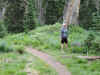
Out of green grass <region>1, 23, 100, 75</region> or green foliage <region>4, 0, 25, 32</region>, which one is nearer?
green grass <region>1, 23, 100, 75</region>

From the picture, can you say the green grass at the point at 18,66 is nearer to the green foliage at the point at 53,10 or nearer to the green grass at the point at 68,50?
the green grass at the point at 68,50

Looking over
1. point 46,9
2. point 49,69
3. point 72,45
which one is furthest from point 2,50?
point 46,9

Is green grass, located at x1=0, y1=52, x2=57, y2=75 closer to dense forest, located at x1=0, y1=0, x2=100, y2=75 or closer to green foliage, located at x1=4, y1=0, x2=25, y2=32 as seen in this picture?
dense forest, located at x1=0, y1=0, x2=100, y2=75

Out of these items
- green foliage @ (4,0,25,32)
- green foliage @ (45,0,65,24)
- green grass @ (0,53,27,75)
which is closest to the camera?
green grass @ (0,53,27,75)

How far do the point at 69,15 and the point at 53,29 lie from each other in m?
2.63

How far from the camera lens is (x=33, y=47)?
14492mm

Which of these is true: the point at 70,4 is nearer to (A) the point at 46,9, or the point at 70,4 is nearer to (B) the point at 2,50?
(B) the point at 2,50

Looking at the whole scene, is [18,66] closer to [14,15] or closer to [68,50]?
[68,50]

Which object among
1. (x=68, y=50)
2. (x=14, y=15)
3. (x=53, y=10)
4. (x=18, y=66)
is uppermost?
(x=53, y=10)

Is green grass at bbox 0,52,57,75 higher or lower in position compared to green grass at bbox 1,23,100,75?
higher

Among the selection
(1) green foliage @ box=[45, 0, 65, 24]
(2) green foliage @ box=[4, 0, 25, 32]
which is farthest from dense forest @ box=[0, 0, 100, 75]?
(1) green foliage @ box=[45, 0, 65, 24]

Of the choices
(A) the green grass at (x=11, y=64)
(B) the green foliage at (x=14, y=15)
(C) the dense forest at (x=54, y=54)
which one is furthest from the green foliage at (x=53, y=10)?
(A) the green grass at (x=11, y=64)

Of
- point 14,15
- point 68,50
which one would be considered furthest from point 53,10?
point 68,50

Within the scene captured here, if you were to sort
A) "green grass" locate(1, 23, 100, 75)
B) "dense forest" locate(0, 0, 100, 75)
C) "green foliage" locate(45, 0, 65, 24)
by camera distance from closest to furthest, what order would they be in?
"dense forest" locate(0, 0, 100, 75)
"green grass" locate(1, 23, 100, 75)
"green foliage" locate(45, 0, 65, 24)
